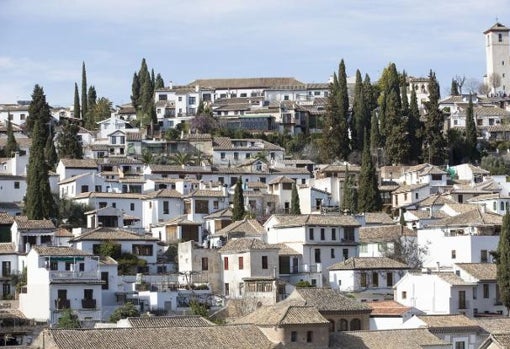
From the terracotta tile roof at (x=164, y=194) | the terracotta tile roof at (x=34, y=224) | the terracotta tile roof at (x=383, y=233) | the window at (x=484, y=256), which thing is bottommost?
the window at (x=484, y=256)

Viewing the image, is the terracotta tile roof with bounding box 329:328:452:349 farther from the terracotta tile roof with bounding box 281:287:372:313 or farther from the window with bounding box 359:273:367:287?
the window with bounding box 359:273:367:287

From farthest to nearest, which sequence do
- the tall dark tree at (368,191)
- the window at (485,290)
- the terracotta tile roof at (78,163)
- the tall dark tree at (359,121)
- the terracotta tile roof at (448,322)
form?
the tall dark tree at (359,121)
the terracotta tile roof at (78,163)
the tall dark tree at (368,191)
the window at (485,290)
the terracotta tile roof at (448,322)

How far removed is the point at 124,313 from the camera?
66625 millimetres

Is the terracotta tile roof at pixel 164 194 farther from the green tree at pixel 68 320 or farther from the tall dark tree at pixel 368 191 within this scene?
the green tree at pixel 68 320

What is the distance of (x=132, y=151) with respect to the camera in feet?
373

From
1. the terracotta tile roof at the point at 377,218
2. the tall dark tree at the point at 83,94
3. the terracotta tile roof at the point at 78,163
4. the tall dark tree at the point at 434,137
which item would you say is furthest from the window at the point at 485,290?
the tall dark tree at the point at 83,94

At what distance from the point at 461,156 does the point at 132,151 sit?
93.2 feet

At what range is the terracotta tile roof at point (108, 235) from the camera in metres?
75.2

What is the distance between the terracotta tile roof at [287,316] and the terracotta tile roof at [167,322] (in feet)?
6.60

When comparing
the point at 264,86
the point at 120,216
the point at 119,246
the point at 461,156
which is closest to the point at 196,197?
the point at 120,216

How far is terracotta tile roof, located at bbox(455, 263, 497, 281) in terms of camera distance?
71875mm

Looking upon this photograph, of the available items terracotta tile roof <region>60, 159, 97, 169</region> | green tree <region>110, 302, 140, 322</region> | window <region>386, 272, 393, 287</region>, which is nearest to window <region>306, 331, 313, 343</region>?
green tree <region>110, 302, 140, 322</region>

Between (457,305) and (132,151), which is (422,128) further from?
(457,305)

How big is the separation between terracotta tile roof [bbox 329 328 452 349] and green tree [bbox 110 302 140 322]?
37.0 feet
